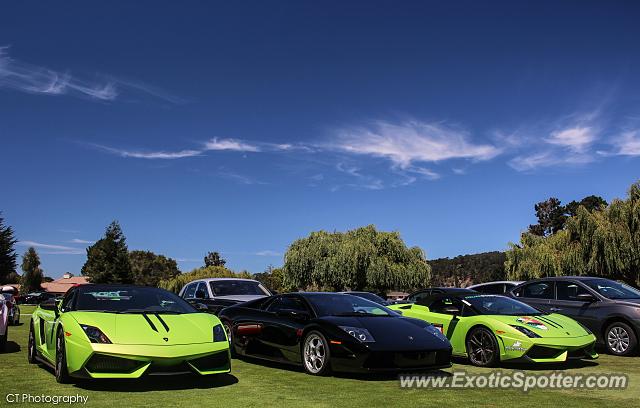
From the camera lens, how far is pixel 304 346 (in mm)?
8383

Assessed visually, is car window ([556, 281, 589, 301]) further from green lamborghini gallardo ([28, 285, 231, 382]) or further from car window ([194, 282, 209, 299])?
green lamborghini gallardo ([28, 285, 231, 382])

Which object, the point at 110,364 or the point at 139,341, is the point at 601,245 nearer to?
the point at 139,341

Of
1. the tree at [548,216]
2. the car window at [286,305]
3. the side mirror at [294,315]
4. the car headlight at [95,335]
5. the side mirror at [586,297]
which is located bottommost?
the car headlight at [95,335]

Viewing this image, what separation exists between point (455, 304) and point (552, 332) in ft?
5.64

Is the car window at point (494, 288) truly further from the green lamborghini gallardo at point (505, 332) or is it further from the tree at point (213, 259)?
the tree at point (213, 259)

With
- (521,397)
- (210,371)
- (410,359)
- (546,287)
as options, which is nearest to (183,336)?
(210,371)

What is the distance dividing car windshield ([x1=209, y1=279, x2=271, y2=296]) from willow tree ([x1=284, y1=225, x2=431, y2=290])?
37562 mm

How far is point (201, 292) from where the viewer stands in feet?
42.8

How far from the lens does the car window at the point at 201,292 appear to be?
42.9 ft

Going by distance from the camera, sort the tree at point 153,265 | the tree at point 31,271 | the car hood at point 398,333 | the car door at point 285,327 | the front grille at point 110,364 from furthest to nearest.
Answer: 1. the tree at point 153,265
2. the tree at point 31,271
3. the car door at point 285,327
4. the car hood at point 398,333
5. the front grille at point 110,364

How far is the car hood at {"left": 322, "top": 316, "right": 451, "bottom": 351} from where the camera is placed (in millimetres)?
7672

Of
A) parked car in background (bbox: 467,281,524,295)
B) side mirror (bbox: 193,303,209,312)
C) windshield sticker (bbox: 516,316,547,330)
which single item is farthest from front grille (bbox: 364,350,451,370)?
parked car in background (bbox: 467,281,524,295)

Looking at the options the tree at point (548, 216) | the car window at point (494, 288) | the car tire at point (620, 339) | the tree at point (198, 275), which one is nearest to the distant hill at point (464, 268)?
the tree at point (548, 216)

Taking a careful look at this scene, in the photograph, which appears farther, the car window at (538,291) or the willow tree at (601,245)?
the willow tree at (601,245)
